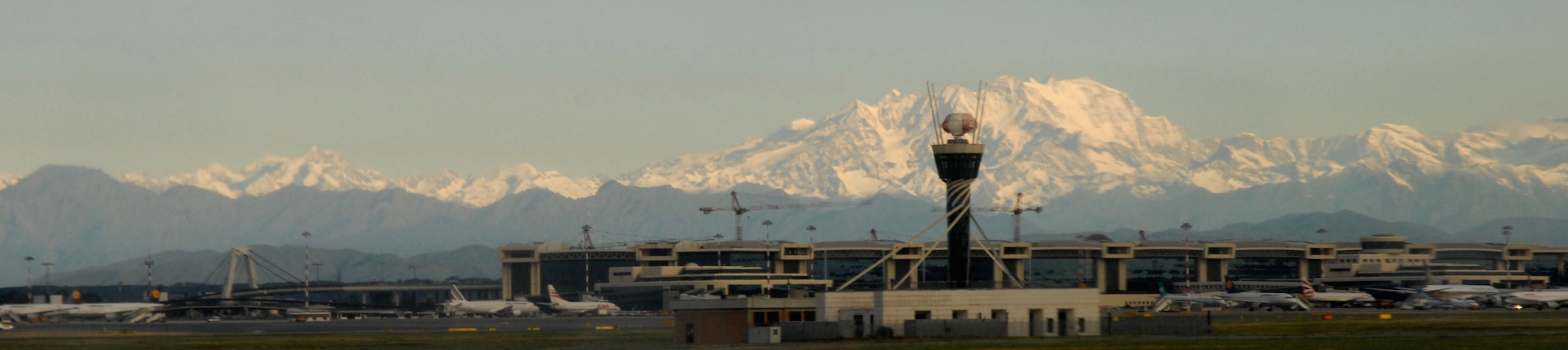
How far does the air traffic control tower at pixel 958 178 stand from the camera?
379 ft

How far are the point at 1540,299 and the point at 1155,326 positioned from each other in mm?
83712

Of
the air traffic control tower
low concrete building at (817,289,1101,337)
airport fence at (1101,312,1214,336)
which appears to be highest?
the air traffic control tower

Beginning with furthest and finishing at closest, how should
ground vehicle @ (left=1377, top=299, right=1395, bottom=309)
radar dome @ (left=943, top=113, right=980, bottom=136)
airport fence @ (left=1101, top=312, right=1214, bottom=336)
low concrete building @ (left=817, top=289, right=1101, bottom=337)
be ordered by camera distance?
ground vehicle @ (left=1377, top=299, right=1395, bottom=309) → radar dome @ (left=943, top=113, right=980, bottom=136) → airport fence @ (left=1101, top=312, right=1214, bottom=336) → low concrete building @ (left=817, top=289, right=1101, bottom=337)

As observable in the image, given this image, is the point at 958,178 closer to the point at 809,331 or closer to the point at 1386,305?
the point at 809,331

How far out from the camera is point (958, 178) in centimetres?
11738

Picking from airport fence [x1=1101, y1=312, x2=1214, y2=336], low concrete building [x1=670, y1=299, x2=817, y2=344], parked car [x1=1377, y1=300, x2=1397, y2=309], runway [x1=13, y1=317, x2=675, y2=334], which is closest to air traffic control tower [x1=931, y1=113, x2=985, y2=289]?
airport fence [x1=1101, y1=312, x2=1214, y2=336]

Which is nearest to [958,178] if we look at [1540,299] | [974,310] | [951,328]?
[974,310]

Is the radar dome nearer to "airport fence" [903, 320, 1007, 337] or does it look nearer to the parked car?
"airport fence" [903, 320, 1007, 337]

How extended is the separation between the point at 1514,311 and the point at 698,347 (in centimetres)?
9446

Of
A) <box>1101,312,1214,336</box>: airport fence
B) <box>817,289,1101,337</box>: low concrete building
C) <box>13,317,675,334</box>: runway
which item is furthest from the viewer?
<box>13,317,675,334</box>: runway

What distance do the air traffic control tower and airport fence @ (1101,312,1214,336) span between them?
10.9 meters

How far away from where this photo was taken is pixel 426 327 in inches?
6107

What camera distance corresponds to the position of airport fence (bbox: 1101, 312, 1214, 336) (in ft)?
349

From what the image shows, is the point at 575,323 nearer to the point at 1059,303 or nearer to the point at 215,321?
the point at 215,321
